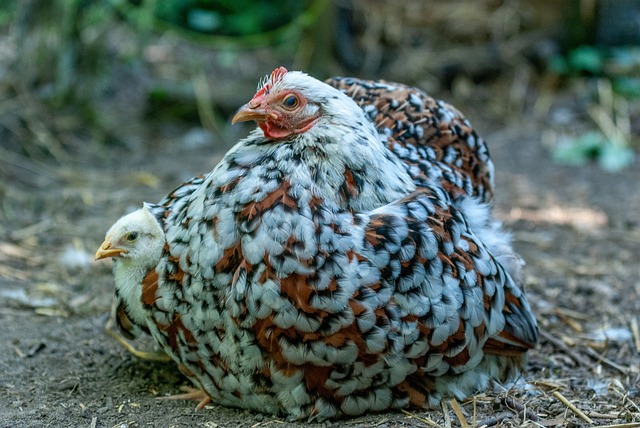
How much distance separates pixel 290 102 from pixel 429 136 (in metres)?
1.09

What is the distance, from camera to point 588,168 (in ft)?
23.5

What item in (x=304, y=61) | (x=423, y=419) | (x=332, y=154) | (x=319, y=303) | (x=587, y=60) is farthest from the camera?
(x=587, y=60)

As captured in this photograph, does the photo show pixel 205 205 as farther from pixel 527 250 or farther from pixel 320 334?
pixel 527 250

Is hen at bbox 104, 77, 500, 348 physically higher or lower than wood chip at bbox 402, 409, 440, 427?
higher

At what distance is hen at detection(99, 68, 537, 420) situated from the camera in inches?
112

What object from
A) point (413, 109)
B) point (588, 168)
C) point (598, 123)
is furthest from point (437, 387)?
point (598, 123)

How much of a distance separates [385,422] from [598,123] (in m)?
5.53

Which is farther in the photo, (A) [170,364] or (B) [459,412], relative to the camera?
(A) [170,364]

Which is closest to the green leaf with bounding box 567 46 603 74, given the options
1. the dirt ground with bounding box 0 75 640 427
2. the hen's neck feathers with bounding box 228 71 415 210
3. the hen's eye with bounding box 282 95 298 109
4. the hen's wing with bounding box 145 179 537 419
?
the dirt ground with bounding box 0 75 640 427

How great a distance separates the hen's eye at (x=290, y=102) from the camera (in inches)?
117

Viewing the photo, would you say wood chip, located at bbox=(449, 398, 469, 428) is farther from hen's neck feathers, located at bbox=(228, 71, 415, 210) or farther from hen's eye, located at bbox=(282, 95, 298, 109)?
hen's eye, located at bbox=(282, 95, 298, 109)

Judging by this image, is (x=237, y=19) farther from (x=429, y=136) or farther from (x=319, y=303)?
(x=319, y=303)

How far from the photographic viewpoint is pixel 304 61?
8227 millimetres

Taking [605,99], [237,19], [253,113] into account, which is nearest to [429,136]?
[253,113]
